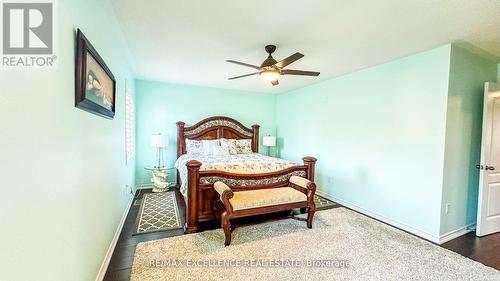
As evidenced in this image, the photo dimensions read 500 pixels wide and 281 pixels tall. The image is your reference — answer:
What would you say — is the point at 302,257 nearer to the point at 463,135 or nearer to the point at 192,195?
the point at 192,195

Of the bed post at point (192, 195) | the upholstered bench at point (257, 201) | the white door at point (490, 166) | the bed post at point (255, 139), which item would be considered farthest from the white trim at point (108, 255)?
the white door at point (490, 166)

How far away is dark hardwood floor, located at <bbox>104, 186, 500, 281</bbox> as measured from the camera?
214 cm

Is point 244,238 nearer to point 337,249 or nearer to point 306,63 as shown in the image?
point 337,249

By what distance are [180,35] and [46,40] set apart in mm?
1729

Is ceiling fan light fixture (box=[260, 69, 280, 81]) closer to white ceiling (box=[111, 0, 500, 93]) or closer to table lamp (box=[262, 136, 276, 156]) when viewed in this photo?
white ceiling (box=[111, 0, 500, 93])

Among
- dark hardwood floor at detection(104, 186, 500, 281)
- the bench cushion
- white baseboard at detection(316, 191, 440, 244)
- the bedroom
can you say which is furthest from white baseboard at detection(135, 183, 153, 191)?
white baseboard at detection(316, 191, 440, 244)

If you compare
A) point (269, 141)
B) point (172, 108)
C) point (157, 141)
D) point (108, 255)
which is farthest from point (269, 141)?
point (108, 255)

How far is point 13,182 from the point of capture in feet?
2.74

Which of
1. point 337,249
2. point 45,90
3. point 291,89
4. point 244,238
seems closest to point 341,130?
point 291,89

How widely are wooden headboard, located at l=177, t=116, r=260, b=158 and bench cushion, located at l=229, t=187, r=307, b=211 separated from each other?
2.65 meters

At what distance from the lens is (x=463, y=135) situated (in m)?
2.95

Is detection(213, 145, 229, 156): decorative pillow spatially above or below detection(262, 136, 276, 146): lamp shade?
below

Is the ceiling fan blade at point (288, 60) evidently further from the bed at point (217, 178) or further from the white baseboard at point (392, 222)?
the white baseboard at point (392, 222)

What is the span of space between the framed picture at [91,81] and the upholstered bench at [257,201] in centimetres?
161
